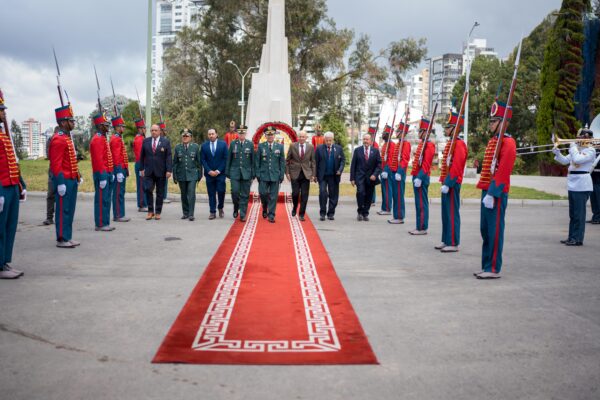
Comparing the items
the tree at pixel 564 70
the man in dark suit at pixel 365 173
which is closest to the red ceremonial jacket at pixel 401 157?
the man in dark suit at pixel 365 173

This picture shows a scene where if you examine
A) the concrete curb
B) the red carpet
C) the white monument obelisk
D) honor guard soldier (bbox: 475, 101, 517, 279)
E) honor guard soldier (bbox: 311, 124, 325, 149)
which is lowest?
the red carpet

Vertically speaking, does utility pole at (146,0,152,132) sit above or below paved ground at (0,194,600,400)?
above

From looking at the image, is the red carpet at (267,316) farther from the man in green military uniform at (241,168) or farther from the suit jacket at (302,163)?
the suit jacket at (302,163)

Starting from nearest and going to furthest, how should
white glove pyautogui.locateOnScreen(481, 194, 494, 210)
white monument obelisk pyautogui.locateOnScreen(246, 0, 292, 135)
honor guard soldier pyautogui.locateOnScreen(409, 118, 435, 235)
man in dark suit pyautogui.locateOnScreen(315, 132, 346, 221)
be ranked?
white glove pyautogui.locateOnScreen(481, 194, 494, 210) → honor guard soldier pyautogui.locateOnScreen(409, 118, 435, 235) → man in dark suit pyautogui.locateOnScreen(315, 132, 346, 221) → white monument obelisk pyautogui.locateOnScreen(246, 0, 292, 135)

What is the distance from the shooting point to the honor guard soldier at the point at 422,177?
39.0ft

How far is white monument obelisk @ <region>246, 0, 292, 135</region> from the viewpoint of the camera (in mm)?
22920

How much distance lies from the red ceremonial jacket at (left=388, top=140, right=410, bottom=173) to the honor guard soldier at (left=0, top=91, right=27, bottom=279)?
8796 millimetres

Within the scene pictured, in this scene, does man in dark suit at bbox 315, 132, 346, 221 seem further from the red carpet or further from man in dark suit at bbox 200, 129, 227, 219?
the red carpet

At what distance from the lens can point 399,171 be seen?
14.3 m

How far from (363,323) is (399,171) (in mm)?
8903

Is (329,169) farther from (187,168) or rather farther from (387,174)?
(187,168)

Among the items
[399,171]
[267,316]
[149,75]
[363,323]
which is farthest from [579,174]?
[149,75]

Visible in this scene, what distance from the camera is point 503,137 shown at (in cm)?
813

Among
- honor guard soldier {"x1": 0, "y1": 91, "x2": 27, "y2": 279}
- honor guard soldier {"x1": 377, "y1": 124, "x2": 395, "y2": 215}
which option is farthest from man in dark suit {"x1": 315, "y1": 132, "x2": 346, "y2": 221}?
honor guard soldier {"x1": 0, "y1": 91, "x2": 27, "y2": 279}
